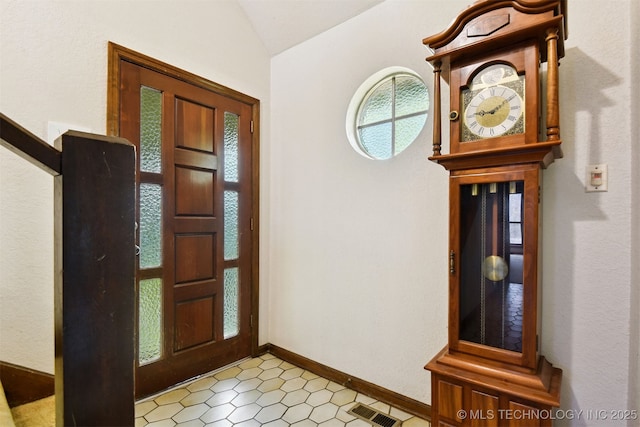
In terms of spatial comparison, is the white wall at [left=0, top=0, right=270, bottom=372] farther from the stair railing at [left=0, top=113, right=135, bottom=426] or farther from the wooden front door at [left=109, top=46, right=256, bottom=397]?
the stair railing at [left=0, top=113, right=135, bottom=426]

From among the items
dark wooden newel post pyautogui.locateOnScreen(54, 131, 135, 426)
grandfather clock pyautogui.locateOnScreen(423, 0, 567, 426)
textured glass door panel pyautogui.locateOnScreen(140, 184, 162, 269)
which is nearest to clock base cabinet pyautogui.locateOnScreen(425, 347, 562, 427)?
grandfather clock pyautogui.locateOnScreen(423, 0, 567, 426)

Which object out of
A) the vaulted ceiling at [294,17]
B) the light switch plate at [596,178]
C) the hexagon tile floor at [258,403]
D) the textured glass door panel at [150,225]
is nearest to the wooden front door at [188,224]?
the textured glass door panel at [150,225]

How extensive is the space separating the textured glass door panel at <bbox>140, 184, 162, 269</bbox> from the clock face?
1.82 meters

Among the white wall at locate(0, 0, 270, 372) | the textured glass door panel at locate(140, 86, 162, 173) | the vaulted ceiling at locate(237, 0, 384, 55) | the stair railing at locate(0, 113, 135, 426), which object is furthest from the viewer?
the vaulted ceiling at locate(237, 0, 384, 55)

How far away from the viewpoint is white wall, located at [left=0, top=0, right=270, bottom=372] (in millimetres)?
1556

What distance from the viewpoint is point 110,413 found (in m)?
0.51

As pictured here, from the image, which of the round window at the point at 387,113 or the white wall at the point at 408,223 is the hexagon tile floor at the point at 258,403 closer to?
the white wall at the point at 408,223

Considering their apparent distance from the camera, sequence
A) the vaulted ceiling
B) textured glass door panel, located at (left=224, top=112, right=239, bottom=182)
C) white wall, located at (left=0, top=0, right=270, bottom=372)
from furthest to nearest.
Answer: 1. textured glass door panel, located at (left=224, top=112, right=239, bottom=182)
2. the vaulted ceiling
3. white wall, located at (left=0, top=0, right=270, bottom=372)

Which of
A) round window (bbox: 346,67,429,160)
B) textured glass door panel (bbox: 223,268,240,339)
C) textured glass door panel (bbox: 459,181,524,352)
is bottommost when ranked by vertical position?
textured glass door panel (bbox: 223,268,240,339)

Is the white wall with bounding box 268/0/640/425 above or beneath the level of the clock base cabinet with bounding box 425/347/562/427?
above

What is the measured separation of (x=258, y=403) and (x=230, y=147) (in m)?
1.78

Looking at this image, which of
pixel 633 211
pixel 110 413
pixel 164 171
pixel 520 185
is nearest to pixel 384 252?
pixel 520 185

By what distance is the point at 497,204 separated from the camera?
1314mm

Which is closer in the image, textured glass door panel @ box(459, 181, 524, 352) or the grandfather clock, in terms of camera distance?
the grandfather clock
